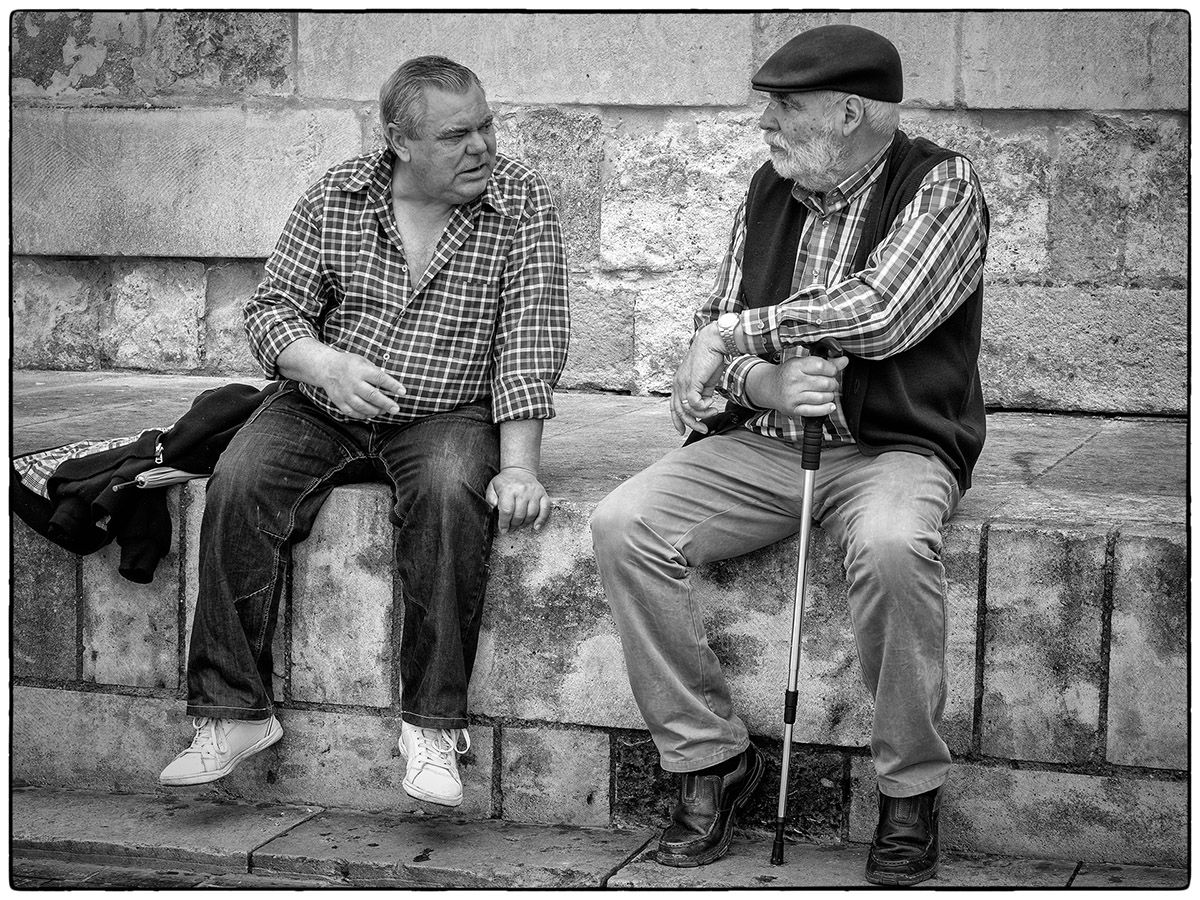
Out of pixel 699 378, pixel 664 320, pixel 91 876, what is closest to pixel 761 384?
pixel 699 378

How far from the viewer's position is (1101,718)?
3.28 m

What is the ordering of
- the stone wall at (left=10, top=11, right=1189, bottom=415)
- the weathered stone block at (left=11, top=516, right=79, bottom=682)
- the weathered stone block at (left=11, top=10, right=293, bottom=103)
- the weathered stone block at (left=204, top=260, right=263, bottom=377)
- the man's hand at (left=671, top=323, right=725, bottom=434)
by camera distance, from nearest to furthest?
1. the man's hand at (left=671, top=323, right=725, bottom=434)
2. the weathered stone block at (left=11, top=516, right=79, bottom=682)
3. the stone wall at (left=10, top=11, right=1189, bottom=415)
4. the weathered stone block at (left=11, top=10, right=293, bottom=103)
5. the weathered stone block at (left=204, top=260, right=263, bottom=377)

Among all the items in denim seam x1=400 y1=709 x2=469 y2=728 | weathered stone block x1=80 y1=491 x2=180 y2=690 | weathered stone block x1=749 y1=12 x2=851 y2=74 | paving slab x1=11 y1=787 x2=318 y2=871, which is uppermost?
weathered stone block x1=749 y1=12 x2=851 y2=74

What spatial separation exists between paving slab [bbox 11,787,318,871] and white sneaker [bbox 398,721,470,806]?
1.28 ft

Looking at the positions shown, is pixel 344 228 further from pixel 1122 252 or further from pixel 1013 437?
pixel 1122 252

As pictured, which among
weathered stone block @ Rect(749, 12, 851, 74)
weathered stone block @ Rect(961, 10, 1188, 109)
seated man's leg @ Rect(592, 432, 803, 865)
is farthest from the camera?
weathered stone block @ Rect(749, 12, 851, 74)

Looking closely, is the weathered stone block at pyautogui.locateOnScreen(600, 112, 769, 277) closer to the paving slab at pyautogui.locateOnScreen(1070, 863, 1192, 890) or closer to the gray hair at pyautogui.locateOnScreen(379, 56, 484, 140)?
the gray hair at pyautogui.locateOnScreen(379, 56, 484, 140)

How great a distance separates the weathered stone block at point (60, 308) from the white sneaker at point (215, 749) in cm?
281

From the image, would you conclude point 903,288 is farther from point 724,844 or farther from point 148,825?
point 148,825

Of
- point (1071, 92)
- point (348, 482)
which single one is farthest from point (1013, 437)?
point (348, 482)

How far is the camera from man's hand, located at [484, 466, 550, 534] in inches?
138

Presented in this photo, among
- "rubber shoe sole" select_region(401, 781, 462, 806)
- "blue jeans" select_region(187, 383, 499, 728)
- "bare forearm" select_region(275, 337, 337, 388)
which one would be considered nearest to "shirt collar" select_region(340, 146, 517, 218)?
"bare forearm" select_region(275, 337, 337, 388)

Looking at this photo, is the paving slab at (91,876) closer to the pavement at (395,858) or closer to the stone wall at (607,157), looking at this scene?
the pavement at (395,858)

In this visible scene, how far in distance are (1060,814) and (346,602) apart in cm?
174
